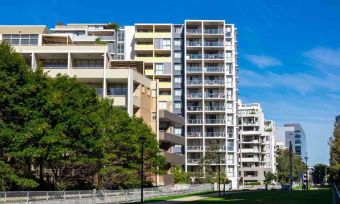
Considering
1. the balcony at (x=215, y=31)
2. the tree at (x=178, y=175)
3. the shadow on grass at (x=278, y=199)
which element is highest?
the balcony at (x=215, y=31)

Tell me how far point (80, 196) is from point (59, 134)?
628 cm

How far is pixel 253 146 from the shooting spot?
539 feet

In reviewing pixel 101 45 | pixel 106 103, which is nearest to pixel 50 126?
pixel 106 103

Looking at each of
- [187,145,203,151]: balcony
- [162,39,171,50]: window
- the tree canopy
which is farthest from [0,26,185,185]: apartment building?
[187,145,203,151]: balcony

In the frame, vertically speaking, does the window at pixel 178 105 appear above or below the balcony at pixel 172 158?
above

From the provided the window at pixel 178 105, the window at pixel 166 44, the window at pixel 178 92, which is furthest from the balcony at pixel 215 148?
the window at pixel 166 44

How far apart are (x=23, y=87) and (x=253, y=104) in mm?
160220

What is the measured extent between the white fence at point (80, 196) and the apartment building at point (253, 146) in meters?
94.2

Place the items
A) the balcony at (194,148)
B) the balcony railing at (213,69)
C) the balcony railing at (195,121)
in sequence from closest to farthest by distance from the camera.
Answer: the balcony at (194,148), the balcony railing at (213,69), the balcony railing at (195,121)

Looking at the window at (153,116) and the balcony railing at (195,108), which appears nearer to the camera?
the window at (153,116)

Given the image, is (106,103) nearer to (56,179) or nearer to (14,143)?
(56,179)

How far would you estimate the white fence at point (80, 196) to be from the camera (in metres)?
33.3

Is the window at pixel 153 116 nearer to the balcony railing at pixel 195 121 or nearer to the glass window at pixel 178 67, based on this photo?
the balcony railing at pixel 195 121

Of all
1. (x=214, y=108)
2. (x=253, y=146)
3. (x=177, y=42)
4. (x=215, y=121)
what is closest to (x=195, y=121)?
(x=215, y=121)
